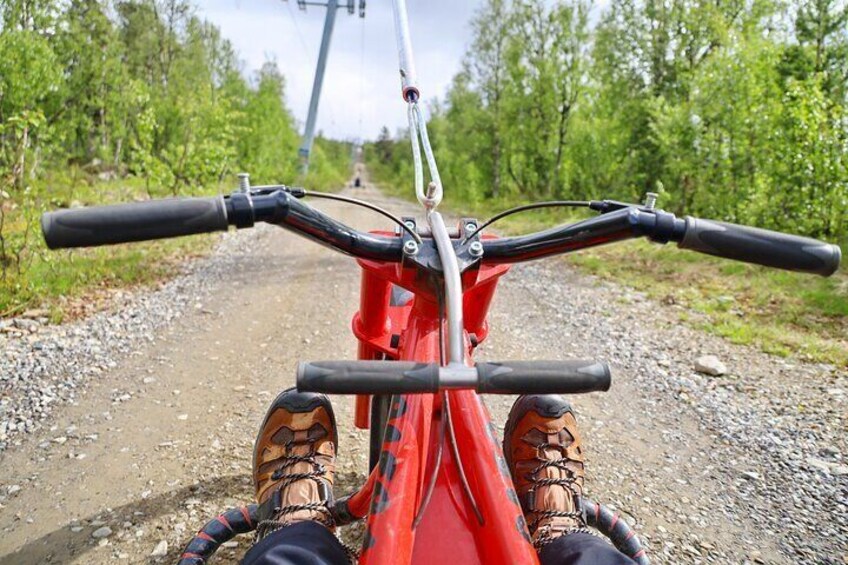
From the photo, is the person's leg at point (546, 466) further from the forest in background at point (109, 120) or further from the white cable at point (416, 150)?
the forest in background at point (109, 120)

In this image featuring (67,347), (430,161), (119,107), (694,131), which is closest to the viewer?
(430,161)

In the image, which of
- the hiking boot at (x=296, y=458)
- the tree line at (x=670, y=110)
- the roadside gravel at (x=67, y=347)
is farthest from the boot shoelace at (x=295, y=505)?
the tree line at (x=670, y=110)

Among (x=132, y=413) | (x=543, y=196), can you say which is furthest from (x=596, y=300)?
(x=543, y=196)

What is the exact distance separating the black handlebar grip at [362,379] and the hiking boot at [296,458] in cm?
88

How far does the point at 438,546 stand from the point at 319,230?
0.72 m

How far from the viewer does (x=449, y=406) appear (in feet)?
4.37

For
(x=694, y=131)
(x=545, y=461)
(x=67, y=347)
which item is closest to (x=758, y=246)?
(x=545, y=461)

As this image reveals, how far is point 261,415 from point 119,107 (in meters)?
15.3

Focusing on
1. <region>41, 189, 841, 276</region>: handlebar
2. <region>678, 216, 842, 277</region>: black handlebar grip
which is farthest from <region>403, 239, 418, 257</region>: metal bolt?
<region>678, 216, 842, 277</region>: black handlebar grip

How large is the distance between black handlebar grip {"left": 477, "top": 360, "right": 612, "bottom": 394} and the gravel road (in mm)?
1798

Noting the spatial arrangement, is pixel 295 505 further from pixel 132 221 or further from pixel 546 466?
pixel 132 221

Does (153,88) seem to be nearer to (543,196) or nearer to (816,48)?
(543,196)

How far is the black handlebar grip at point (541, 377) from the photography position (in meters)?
0.99

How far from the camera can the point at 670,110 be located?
10969mm
